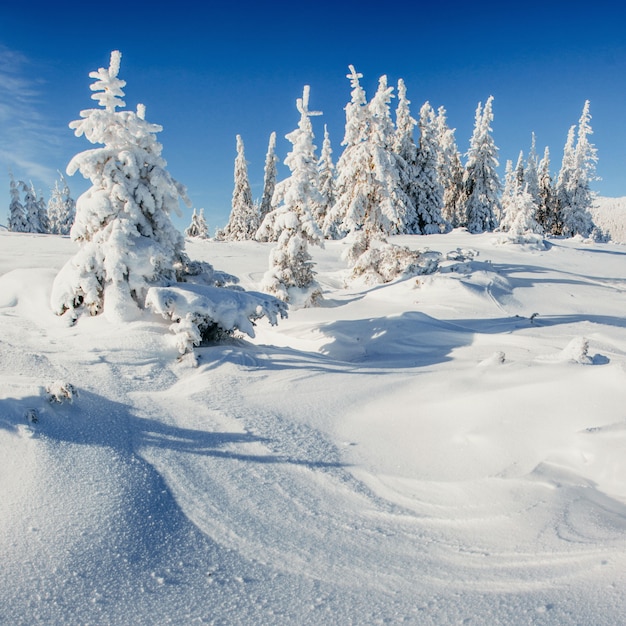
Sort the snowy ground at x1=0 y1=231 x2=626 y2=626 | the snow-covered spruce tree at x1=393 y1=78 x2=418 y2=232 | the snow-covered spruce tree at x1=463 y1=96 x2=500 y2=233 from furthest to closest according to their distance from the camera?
the snow-covered spruce tree at x1=463 y1=96 x2=500 y2=233
the snow-covered spruce tree at x1=393 y1=78 x2=418 y2=232
the snowy ground at x1=0 y1=231 x2=626 y2=626

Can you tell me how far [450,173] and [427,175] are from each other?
1184cm

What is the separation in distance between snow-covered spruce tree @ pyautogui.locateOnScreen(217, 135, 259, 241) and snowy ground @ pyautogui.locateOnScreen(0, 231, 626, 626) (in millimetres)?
43529

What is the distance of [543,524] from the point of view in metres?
3.27

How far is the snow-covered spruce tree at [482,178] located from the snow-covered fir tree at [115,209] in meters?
41.7

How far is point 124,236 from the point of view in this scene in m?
7.57

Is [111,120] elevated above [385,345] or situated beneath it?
elevated above

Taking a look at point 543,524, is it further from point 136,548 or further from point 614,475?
point 136,548

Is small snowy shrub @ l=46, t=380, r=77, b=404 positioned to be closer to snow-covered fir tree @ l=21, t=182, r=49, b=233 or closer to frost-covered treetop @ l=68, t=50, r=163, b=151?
frost-covered treetop @ l=68, t=50, r=163, b=151

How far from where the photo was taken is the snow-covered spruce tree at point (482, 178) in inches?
1709

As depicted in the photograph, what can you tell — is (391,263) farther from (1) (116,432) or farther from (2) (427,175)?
(2) (427,175)

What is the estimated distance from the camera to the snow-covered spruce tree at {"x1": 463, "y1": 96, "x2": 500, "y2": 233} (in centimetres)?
4341

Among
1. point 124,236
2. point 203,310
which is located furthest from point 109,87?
point 203,310

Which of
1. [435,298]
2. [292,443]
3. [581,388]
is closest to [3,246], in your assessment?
[435,298]

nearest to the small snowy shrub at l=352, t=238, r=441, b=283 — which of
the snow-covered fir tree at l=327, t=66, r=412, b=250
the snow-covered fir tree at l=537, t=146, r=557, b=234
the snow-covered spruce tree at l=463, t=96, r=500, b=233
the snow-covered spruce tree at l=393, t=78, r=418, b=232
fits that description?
the snow-covered fir tree at l=327, t=66, r=412, b=250
